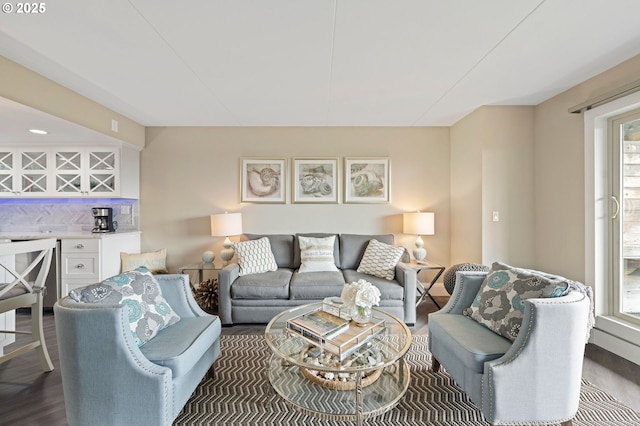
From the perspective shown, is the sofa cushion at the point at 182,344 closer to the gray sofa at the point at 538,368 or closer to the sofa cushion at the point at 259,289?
the sofa cushion at the point at 259,289

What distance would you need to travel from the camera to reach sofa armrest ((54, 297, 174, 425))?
1.28 m

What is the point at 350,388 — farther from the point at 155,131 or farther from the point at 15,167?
the point at 15,167

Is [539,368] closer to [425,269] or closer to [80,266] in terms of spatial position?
[425,269]

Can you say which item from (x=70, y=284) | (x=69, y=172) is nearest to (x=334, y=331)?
(x=70, y=284)

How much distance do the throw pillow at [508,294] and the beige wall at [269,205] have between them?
1.91 m

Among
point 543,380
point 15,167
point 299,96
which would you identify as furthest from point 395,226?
point 15,167

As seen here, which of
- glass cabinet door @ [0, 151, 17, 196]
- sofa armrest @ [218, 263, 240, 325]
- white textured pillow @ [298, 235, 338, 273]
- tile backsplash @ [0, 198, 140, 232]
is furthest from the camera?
tile backsplash @ [0, 198, 140, 232]

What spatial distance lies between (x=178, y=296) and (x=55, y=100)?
7.19 ft

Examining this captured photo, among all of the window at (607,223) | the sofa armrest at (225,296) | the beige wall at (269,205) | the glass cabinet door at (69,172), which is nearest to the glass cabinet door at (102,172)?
the glass cabinet door at (69,172)

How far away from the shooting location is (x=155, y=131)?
366cm

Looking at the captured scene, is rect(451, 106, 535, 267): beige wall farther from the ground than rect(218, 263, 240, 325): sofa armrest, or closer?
farther from the ground

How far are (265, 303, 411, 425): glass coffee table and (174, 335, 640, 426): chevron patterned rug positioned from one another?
18 cm

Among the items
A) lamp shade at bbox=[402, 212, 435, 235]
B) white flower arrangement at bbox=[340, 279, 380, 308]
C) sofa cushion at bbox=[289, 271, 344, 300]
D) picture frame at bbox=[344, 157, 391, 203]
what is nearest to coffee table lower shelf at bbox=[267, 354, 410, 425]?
white flower arrangement at bbox=[340, 279, 380, 308]

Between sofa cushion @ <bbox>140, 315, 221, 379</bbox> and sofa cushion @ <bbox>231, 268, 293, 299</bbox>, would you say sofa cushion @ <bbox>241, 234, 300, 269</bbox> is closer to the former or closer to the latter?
sofa cushion @ <bbox>231, 268, 293, 299</bbox>
